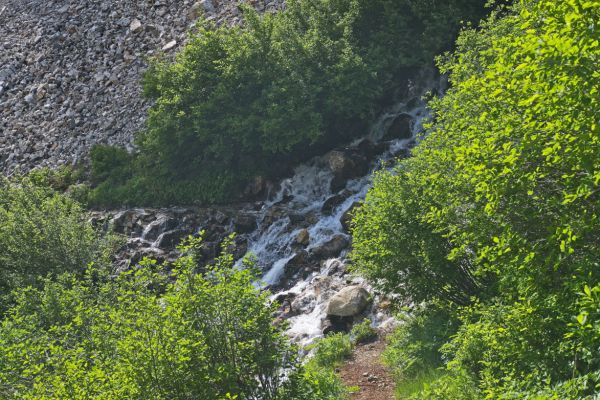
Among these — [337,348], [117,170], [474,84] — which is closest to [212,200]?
[117,170]

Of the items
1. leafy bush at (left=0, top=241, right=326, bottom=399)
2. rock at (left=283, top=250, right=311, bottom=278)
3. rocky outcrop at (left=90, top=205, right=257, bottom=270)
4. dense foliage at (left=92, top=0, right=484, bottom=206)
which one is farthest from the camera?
dense foliage at (left=92, top=0, right=484, bottom=206)

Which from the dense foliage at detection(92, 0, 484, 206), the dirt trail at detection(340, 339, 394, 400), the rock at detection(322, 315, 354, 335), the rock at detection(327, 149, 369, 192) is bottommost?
the dirt trail at detection(340, 339, 394, 400)

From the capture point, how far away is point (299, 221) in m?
27.8

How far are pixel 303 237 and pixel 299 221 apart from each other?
53.1 inches

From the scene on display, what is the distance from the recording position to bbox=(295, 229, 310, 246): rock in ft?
86.7

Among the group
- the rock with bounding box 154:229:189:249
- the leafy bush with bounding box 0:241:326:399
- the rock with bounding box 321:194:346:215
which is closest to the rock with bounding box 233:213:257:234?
the rock with bounding box 154:229:189:249

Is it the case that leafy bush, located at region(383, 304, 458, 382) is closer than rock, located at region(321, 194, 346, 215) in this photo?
Yes

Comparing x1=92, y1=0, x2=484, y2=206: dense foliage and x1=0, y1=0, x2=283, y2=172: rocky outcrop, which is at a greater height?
x1=0, y1=0, x2=283, y2=172: rocky outcrop

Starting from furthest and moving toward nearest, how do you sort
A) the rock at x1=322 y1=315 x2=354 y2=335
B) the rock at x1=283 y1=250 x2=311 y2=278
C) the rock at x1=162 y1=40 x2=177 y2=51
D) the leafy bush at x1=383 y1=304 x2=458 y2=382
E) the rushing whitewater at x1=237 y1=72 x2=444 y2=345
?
the rock at x1=162 y1=40 x2=177 y2=51 → the rock at x1=283 y1=250 x2=311 y2=278 → the rushing whitewater at x1=237 y1=72 x2=444 y2=345 → the rock at x1=322 y1=315 x2=354 y2=335 → the leafy bush at x1=383 y1=304 x2=458 y2=382

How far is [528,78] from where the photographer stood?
30.7ft

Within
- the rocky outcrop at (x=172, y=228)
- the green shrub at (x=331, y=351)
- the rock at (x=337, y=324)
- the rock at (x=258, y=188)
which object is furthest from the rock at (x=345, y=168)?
the green shrub at (x=331, y=351)

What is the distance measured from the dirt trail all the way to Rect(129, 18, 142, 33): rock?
3041 cm

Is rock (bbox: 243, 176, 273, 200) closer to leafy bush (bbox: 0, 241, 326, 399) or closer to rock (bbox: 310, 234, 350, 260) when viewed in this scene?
rock (bbox: 310, 234, 350, 260)

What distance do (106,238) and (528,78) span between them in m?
21.7
